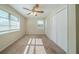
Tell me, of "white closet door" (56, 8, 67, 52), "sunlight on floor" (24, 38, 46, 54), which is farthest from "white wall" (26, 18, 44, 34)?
"white closet door" (56, 8, 67, 52)

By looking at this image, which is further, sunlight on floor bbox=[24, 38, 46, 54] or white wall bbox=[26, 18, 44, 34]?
white wall bbox=[26, 18, 44, 34]

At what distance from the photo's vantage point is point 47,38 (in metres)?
3.84

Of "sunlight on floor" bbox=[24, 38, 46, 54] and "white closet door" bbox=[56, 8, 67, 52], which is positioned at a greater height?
"white closet door" bbox=[56, 8, 67, 52]

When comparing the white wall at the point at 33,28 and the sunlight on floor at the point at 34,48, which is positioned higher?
the white wall at the point at 33,28

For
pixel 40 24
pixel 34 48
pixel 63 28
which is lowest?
pixel 34 48

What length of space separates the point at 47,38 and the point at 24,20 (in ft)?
4.01

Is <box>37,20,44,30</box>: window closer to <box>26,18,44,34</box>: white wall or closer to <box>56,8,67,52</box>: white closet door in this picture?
<box>26,18,44,34</box>: white wall

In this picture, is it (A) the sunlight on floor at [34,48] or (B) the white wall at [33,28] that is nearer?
(A) the sunlight on floor at [34,48]

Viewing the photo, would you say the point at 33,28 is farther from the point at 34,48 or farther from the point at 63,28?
the point at 63,28

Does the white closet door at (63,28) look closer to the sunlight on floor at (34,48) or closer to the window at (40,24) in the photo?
the sunlight on floor at (34,48)

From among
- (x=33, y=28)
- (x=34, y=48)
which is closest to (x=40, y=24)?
(x=33, y=28)

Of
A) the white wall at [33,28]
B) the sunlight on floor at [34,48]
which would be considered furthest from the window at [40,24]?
the sunlight on floor at [34,48]
